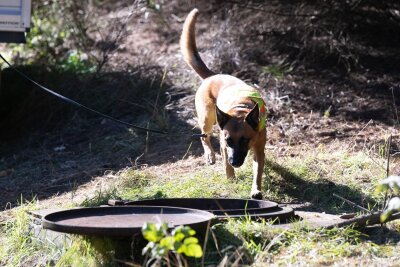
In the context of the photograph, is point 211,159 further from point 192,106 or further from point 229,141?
point 192,106

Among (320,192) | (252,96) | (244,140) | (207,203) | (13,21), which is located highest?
(13,21)

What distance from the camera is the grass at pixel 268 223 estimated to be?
4.31m

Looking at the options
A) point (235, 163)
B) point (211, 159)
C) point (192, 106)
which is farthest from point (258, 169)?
point (192, 106)

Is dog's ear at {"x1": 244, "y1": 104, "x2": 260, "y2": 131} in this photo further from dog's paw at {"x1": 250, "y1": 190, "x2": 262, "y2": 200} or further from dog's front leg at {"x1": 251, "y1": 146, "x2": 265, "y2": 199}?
dog's paw at {"x1": 250, "y1": 190, "x2": 262, "y2": 200}

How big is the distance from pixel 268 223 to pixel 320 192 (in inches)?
61.1

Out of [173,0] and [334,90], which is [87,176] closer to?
[334,90]

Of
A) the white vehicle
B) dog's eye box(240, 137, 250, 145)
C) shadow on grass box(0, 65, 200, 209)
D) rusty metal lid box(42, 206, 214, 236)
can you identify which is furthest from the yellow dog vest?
the white vehicle

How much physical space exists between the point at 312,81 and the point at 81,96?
109 inches

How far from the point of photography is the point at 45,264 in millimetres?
4941

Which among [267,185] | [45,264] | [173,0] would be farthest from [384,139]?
[173,0]

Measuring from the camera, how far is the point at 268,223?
4.67 m

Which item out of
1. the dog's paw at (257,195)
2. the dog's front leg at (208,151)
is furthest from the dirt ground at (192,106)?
the dog's paw at (257,195)

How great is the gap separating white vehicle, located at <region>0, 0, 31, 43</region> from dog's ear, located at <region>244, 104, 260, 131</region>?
288cm

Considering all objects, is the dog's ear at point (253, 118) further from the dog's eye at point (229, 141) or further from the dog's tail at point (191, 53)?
the dog's tail at point (191, 53)
